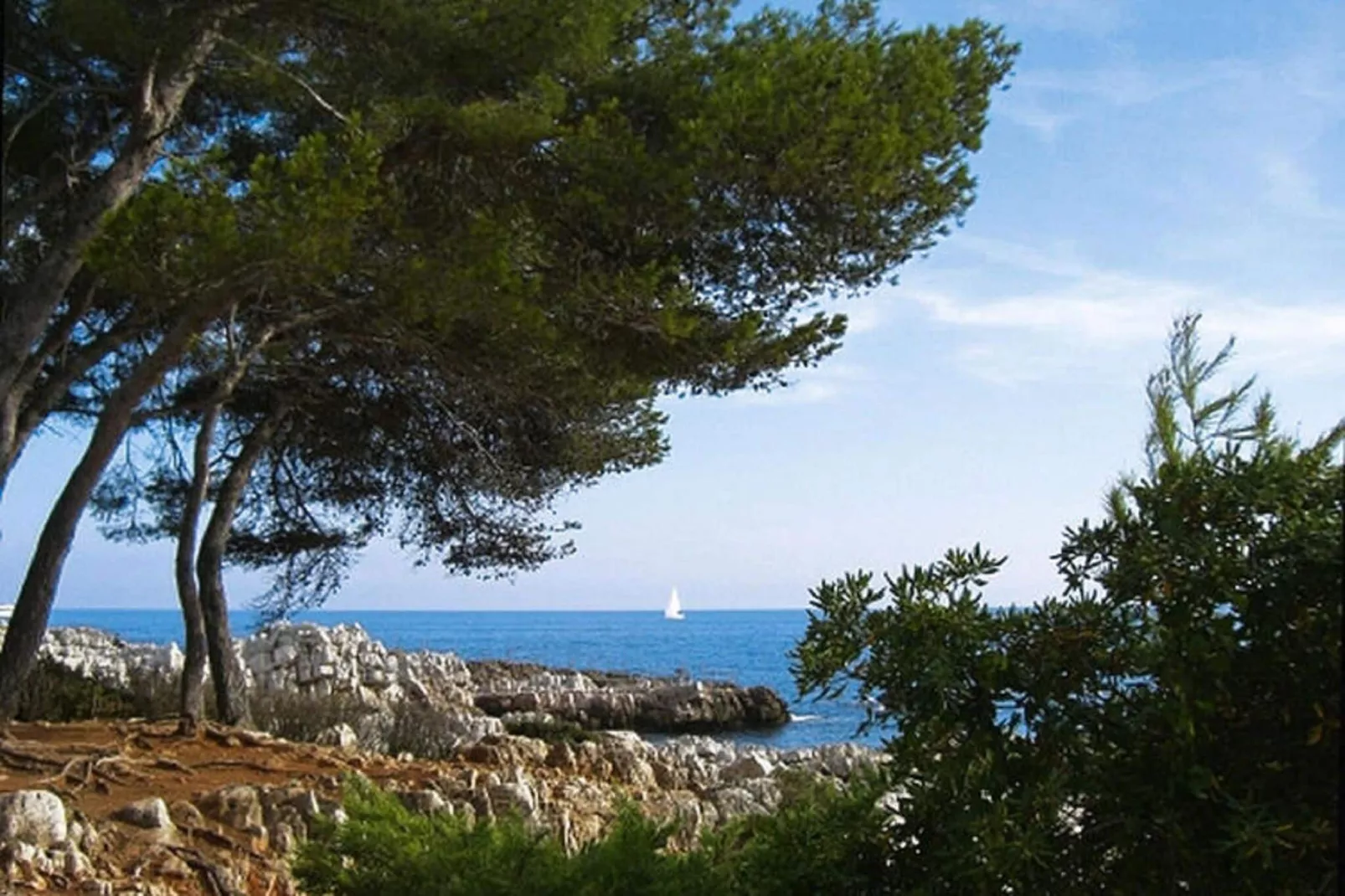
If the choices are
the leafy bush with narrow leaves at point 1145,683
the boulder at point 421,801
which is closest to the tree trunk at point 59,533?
the boulder at point 421,801

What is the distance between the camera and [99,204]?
734 centimetres

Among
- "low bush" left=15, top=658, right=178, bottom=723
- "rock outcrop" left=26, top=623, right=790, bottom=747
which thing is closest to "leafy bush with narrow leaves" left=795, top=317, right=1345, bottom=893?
"rock outcrop" left=26, top=623, right=790, bottom=747

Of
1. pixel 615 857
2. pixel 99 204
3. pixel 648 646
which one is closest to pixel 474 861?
pixel 615 857

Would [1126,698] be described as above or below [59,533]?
below

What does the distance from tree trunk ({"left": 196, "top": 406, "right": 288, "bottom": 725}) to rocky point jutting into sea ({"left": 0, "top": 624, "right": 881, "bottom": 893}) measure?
1.88ft

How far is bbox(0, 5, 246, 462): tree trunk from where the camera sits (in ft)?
23.4

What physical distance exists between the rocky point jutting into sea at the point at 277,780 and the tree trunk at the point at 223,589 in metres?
0.57

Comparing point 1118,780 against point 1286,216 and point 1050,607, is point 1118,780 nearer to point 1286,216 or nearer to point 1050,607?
point 1050,607

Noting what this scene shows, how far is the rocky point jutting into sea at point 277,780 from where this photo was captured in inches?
213

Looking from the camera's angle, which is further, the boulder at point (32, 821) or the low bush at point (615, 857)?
the boulder at point (32, 821)

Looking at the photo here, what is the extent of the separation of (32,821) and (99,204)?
11.1 feet

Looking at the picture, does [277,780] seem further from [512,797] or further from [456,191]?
[456,191]

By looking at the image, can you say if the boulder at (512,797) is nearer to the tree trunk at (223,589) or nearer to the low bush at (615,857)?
the low bush at (615,857)

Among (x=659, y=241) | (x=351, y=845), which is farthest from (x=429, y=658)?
(x=351, y=845)
